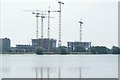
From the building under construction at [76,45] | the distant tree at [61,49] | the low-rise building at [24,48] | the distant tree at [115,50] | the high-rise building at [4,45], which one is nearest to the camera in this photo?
the distant tree at [61,49]

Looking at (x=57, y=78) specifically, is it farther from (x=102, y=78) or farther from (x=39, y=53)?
(x=39, y=53)

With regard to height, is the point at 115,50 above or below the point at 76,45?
below

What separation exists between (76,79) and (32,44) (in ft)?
460

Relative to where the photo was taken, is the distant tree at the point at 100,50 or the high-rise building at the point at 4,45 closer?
the distant tree at the point at 100,50

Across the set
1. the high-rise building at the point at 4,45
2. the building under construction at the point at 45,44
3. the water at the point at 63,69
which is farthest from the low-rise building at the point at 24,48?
the water at the point at 63,69

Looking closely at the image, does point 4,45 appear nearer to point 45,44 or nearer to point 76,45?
point 76,45

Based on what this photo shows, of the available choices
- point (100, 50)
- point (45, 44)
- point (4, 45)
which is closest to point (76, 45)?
point (100, 50)

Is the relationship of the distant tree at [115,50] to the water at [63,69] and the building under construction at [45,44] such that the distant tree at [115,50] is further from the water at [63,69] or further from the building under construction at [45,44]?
the water at [63,69]

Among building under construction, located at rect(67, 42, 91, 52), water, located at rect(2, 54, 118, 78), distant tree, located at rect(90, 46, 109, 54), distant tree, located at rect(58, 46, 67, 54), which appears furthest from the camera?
building under construction, located at rect(67, 42, 91, 52)

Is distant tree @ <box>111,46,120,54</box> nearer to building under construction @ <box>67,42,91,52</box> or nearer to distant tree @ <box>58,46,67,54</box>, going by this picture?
building under construction @ <box>67,42,91,52</box>

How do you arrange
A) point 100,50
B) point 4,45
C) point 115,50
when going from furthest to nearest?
point 4,45, point 100,50, point 115,50

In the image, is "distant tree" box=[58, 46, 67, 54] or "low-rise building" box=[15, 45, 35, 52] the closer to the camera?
"distant tree" box=[58, 46, 67, 54]

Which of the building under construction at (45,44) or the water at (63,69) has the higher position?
the building under construction at (45,44)

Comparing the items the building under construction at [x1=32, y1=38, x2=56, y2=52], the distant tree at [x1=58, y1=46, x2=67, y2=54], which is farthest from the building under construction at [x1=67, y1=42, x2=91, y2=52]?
the distant tree at [x1=58, y1=46, x2=67, y2=54]
